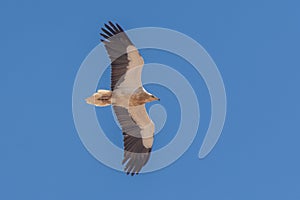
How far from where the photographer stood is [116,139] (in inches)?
687

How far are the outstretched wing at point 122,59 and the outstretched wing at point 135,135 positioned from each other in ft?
2.31

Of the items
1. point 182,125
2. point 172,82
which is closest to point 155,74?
point 172,82

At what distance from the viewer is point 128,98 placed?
56.7 feet

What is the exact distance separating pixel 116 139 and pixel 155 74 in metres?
1.67

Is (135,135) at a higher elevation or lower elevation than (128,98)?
lower

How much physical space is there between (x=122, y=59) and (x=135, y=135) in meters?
1.97

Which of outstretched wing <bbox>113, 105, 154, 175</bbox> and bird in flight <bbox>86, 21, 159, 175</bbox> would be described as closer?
bird in flight <bbox>86, 21, 159, 175</bbox>

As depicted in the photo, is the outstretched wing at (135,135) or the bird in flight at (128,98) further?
the outstretched wing at (135,135)

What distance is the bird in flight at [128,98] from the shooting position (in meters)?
16.2

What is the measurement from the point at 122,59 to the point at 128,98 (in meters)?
1.15

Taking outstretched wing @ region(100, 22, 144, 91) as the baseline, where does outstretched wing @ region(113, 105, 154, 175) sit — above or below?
below

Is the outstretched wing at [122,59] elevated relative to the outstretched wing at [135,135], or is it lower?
elevated

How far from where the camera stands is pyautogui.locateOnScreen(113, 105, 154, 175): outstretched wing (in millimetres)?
17172

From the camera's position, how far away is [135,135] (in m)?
17.6
